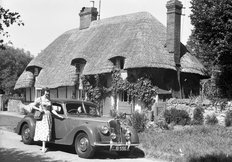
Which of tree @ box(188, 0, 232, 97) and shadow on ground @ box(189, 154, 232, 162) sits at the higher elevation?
tree @ box(188, 0, 232, 97)

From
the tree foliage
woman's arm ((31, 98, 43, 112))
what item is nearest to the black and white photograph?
woman's arm ((31, 98, 43, 112))

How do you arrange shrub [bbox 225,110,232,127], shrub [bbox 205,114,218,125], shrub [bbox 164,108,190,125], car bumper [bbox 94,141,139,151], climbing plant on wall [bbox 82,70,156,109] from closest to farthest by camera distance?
car bumper [bbox 94,141,139,151] → shrub [bbox 225,110,232,127] → shrub [bbox 205,114,218,125] → shrub [bbox 164,108,190,125] → climbing plant on wall [bbox 82,70,156,109]

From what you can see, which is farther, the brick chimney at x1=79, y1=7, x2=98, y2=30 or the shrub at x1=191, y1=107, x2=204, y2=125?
the brick chimney at x1=79, y1=7, x2=98, y2=30

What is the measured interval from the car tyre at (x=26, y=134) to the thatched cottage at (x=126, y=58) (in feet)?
40.1

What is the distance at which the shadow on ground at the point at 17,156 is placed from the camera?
356 inches

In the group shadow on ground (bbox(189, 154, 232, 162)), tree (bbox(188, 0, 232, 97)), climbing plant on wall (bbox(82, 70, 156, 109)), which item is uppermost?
tree (bbox(188, 0, 232, 97))

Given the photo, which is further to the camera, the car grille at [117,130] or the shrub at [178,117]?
the shrub at [178,117]

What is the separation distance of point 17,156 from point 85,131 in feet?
6.11

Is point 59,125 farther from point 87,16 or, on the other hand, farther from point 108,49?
point 87,16

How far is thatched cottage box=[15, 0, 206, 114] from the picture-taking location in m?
24.2

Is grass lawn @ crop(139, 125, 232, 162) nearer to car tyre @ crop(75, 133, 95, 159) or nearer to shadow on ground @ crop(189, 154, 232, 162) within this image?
shadow on ground @ crop(189, 154, 232, 162)

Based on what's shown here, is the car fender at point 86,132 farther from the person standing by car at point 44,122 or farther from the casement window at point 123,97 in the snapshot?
the casement window at point 123,97

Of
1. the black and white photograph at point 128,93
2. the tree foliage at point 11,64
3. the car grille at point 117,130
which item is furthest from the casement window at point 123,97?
the tree foliage at point 11,64

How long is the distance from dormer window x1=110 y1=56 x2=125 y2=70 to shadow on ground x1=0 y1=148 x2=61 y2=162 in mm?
15698
